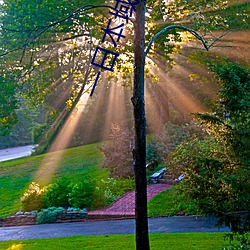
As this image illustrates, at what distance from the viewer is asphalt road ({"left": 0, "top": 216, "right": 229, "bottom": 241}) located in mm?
8148

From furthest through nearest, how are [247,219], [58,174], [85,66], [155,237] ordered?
[58,174] → [85,66] → [155,237] → [247,219]

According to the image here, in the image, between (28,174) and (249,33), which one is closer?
(249,33)

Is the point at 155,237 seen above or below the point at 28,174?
above

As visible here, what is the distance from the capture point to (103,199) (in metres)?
11.3

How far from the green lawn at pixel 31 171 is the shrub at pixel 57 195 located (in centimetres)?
156

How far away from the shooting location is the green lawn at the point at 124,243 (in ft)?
21.4

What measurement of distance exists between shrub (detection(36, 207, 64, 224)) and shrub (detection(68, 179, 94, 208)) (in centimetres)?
53

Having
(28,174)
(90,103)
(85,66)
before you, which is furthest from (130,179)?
(90,103)

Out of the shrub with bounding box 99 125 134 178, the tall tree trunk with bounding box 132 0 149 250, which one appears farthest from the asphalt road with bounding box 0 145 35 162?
the tall tree trunk with bounding box 132 0 149 250

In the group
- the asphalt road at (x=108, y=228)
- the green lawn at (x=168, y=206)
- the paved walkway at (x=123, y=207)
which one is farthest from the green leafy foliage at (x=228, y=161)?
the paved walkway at (x=123, y=207)

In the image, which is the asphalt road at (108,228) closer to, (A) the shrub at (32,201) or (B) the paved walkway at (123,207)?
(B) the paved walkway at (123,207)

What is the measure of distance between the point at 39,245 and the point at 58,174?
11.3 metres

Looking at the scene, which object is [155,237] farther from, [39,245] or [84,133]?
[84,133]

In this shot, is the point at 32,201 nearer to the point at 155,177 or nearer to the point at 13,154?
the point at 155,177
